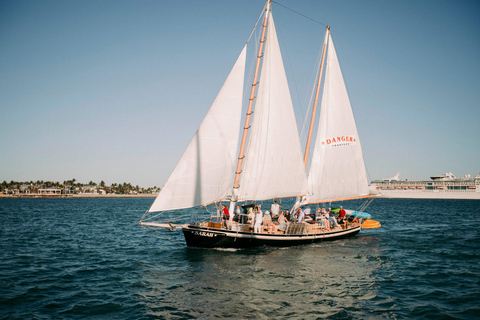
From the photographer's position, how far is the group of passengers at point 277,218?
20.6 metres

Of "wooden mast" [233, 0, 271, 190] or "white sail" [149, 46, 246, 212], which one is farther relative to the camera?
"wooden mast" [233, 0, 271, 190]

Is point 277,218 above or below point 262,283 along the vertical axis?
above

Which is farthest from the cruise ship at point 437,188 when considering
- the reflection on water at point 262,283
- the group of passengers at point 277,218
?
the reflection on water at point 262,283

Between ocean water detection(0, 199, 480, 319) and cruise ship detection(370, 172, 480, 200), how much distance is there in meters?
130

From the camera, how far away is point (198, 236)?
771 inches

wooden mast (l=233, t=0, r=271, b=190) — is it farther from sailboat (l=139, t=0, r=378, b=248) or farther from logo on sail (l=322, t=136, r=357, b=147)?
logo on sail (l=322, t=136, r=357, b=147)

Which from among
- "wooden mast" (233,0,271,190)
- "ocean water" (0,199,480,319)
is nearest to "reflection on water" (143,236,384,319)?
"ocean water" (0,199,480,319)

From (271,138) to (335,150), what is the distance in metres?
8.34

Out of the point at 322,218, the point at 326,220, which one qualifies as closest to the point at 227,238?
the point at 322,218

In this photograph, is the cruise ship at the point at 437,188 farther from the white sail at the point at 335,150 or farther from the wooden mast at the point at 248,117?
the wooden mast at the point at 248,117

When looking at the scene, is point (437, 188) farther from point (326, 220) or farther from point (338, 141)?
point (326, 220)

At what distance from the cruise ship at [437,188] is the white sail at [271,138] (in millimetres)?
128138

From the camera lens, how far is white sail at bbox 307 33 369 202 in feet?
90.1

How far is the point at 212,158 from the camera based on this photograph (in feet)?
62.8
